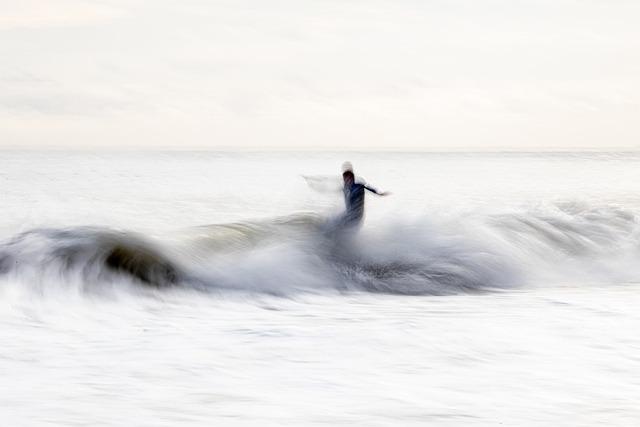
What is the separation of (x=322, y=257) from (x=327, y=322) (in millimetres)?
5606

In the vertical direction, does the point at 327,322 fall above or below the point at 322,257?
below

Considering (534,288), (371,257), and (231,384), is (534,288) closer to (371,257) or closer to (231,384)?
(371,257)

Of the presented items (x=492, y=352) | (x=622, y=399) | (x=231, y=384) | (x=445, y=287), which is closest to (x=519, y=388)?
(x=622, y=399)

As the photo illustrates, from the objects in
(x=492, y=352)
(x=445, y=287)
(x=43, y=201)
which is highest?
(x=43, y=201)

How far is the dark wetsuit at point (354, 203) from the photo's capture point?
18.6 metres

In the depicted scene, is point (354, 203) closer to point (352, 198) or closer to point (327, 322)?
point (352, 198)

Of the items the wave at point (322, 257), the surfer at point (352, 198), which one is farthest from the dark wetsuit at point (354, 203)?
the wave at point (322, 257)

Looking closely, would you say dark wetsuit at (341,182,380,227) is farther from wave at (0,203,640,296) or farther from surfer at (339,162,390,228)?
wave at (0,203,640,296)

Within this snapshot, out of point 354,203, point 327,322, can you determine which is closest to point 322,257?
point 354,203

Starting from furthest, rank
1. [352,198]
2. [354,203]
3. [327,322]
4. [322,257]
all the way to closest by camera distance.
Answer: [322,257] → [354,203] → [352,198] → [327,322]

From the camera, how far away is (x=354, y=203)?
18.9m

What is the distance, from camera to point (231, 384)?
9.76m

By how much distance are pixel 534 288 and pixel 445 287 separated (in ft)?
5.49

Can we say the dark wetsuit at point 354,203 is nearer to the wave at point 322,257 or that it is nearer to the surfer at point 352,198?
the surfer at point 352,198
